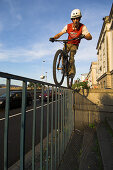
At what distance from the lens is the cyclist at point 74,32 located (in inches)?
122

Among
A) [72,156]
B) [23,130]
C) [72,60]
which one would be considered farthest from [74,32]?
→ [72,156]

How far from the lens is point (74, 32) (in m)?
3.41

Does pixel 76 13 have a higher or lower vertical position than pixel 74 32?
higher

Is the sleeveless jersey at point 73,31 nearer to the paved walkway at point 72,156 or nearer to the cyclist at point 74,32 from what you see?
the cyclist at point 74,32

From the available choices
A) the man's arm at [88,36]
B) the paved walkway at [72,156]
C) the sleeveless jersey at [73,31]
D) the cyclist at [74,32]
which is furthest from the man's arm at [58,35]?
the paved walkway at [72,156]

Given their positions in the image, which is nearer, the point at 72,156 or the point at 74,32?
the point at 72,156

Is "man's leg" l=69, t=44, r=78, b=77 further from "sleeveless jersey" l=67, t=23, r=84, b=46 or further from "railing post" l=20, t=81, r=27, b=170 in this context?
"railing post" l=20, t=81, r=27, b=170

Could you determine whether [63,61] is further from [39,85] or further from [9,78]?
[9,78]

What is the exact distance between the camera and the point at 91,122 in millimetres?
5180

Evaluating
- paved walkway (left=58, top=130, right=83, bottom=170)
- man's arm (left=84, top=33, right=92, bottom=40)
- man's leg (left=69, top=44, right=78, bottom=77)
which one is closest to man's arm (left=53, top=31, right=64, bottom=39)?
man's leg (left=69, top=44, right=78, bottom=77)

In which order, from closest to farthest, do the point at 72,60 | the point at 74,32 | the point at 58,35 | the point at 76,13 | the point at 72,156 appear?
the point at 72,156 → the point at 76,13 → the point at 74,32 → the point at 58,35 → the point at 72,60

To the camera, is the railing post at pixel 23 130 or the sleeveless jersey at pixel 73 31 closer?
the railing post at pixel 23 130

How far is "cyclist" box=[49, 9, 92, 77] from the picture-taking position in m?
3.09

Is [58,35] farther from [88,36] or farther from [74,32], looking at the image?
[88,36]
